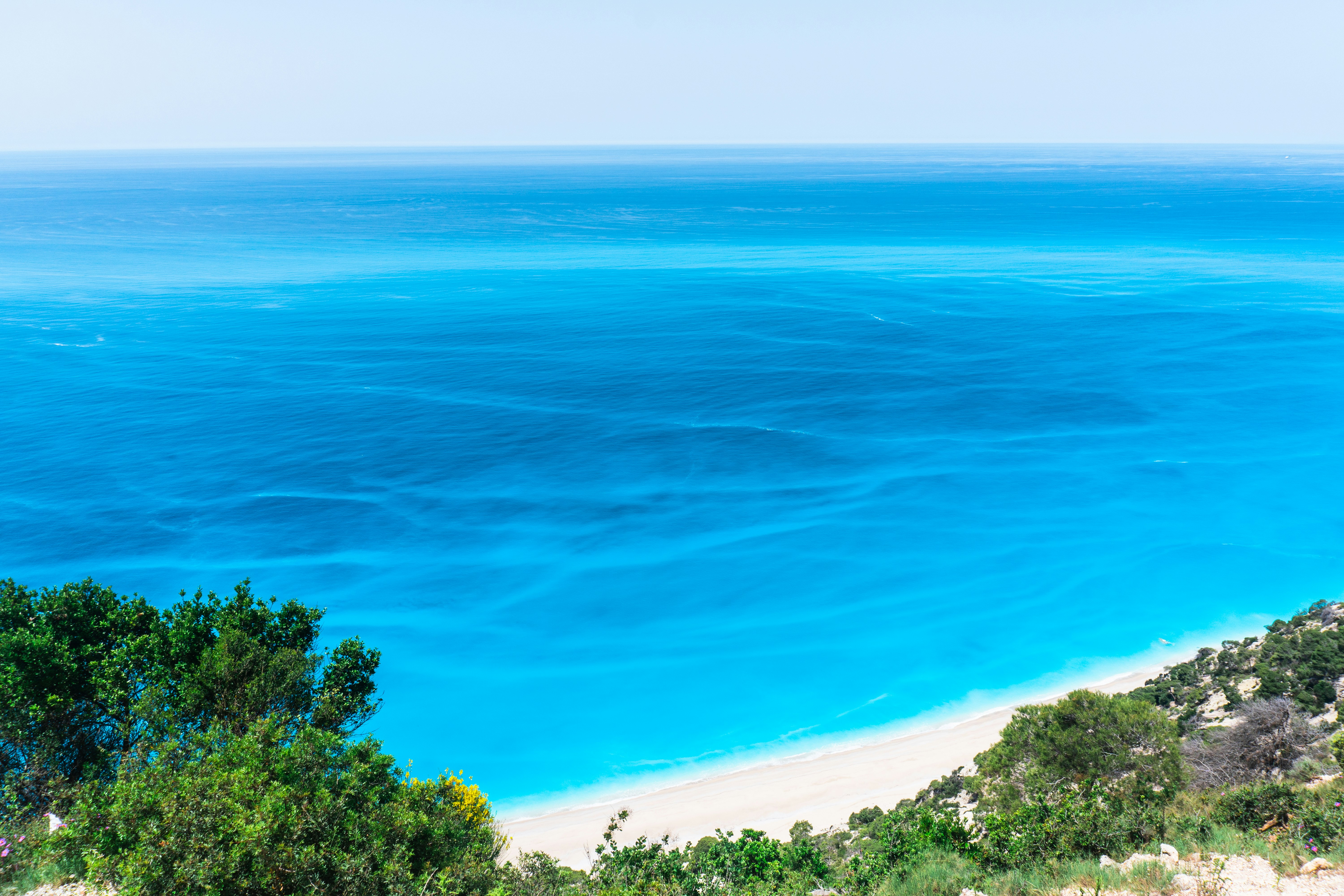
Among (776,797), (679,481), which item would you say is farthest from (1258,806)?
(679,481)

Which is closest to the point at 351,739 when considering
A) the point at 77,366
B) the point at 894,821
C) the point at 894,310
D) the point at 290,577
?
the point at 290,577

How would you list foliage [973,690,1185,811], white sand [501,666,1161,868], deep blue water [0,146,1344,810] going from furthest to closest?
deep blue water [0,146,1344,810], white sand [501,666,1161,868], foliage [973,690,1185,811]

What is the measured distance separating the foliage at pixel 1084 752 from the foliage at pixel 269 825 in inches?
631

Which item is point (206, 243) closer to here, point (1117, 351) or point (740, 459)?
point (740, 459)

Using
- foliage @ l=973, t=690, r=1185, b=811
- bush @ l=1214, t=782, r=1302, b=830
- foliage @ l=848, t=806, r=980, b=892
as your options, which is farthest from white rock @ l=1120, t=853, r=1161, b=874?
foliage @ l=973, t=690, r=1185, b=811

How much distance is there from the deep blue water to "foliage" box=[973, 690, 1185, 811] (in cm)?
1349

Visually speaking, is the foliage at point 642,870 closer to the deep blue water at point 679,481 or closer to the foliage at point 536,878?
the foliage at point 536,878

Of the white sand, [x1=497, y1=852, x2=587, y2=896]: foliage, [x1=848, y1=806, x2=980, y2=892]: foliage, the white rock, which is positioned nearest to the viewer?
the white rock

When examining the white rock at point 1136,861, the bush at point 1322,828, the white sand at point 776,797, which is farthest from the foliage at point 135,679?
the bush at point 1322,828

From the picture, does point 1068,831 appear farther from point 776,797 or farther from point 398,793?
→ point 776,797

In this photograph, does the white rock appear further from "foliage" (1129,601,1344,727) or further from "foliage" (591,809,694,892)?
"foliage" (1129,601,1344,727)

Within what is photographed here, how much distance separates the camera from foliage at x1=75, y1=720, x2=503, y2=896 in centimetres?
1326

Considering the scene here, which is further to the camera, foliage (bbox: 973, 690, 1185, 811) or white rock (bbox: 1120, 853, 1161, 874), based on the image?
foliage (bbox: 973, 690, 1185, 811)

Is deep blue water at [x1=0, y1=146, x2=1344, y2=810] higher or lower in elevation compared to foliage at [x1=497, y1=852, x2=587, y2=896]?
higher
